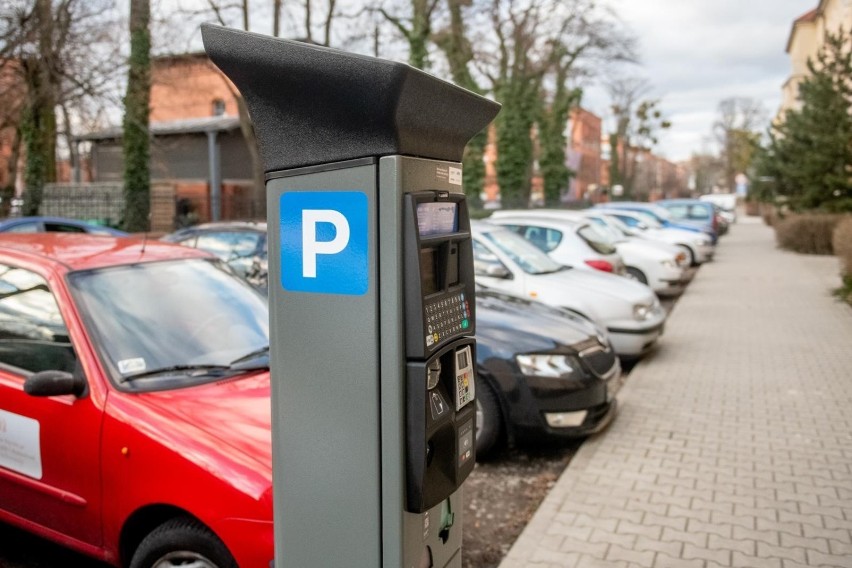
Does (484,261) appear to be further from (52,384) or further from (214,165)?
(214,165)

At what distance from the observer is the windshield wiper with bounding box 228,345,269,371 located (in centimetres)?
378

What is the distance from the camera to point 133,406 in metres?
3.23

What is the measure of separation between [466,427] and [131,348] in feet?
6.10

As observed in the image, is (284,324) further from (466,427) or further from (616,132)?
(616,132)

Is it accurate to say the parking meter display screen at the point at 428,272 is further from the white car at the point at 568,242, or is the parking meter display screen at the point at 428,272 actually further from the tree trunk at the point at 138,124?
A: the tree trunk at the point at 138,124

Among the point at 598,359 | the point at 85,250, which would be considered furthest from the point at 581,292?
the point at 85,250

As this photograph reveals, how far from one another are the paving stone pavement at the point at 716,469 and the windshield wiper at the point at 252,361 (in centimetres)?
157

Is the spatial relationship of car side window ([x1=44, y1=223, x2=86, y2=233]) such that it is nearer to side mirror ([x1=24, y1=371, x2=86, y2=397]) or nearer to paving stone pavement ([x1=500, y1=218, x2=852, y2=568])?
paving stone pavement ([x1=500, y1=218, x2=852, y2=568])

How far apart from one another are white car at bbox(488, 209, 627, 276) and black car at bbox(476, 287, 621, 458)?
4717 mm

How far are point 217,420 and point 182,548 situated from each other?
0.51m

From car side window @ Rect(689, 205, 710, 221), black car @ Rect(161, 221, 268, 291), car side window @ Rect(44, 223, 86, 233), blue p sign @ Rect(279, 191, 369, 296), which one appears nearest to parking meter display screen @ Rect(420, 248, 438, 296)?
blue p sign @ Rect(279, 191, 369, 296)

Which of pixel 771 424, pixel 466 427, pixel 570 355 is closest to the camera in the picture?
pixel 466 427

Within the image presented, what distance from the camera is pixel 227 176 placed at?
37344 millimetres

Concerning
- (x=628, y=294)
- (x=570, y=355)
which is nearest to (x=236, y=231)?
(x=628, y=294)
